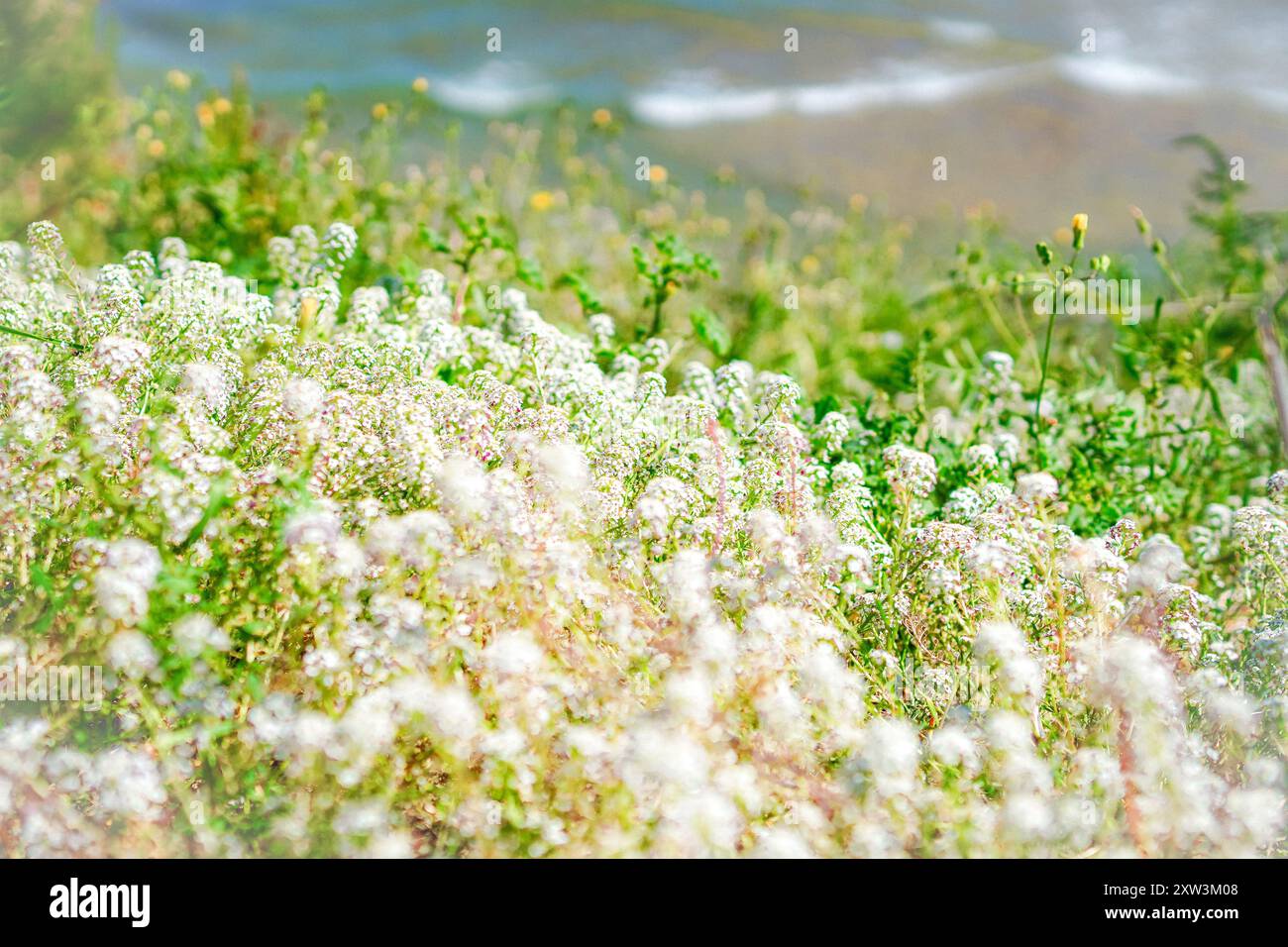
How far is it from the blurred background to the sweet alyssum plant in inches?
121

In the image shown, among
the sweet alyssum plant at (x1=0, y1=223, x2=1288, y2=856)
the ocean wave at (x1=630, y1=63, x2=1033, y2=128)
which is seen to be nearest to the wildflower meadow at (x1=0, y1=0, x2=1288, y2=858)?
the sweet alyssum plant at (x1=0, y1=223, x2=1288, y2=856)

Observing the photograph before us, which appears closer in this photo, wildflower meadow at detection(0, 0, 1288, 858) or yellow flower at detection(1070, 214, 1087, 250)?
wildflower meadow at detection(0, 0, 1288, 858)

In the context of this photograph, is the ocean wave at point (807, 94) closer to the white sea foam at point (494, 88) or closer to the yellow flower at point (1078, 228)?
the white sea foam at point (494, 88)

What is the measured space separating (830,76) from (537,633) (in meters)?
4.14

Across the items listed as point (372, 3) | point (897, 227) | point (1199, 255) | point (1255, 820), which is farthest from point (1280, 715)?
point (372, 3)

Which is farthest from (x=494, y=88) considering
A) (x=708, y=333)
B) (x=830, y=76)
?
(x=708, y=333)

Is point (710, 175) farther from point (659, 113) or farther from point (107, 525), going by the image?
point (107, 525)

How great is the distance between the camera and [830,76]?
5.39 metres

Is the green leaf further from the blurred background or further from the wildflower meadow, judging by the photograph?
the blurred background

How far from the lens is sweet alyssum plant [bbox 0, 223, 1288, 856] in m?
1.71

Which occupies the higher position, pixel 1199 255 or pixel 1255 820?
pixel 1199 255

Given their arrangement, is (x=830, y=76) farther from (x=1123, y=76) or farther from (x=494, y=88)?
(x=494, y=88)
